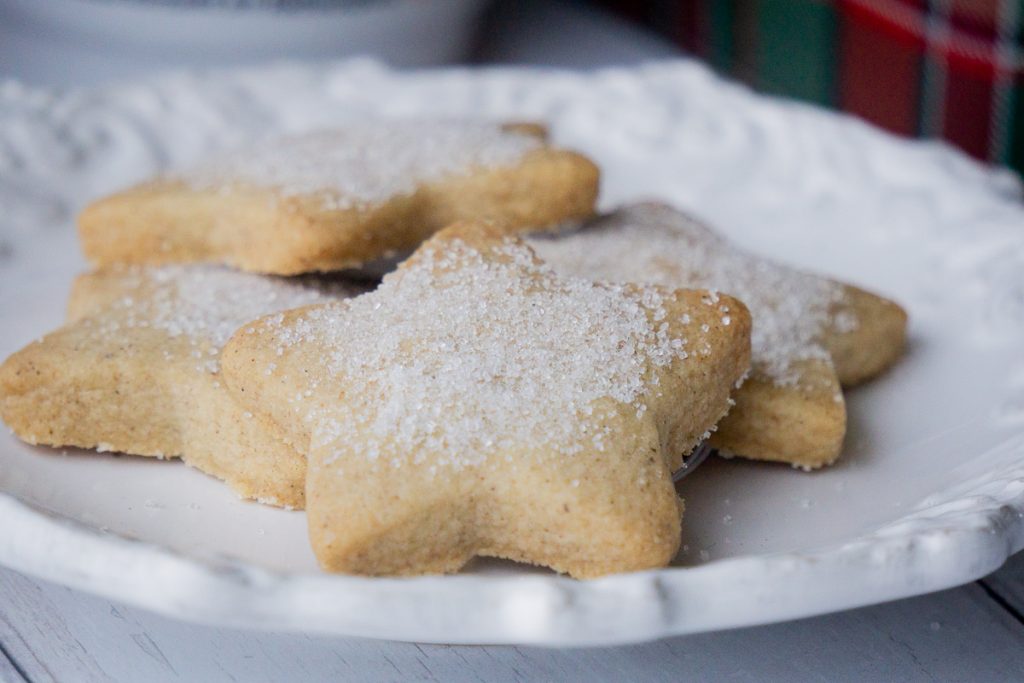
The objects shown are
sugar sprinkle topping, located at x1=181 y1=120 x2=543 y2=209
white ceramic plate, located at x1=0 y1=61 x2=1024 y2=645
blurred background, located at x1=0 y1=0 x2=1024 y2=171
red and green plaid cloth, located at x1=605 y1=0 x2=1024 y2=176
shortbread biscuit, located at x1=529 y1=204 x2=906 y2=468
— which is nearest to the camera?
white ceramic plate, located at x1=0 y1=61 x2=1024 y2=645

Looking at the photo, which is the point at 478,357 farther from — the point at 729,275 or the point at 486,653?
the point at 729,275

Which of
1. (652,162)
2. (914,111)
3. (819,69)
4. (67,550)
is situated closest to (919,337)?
(652,162)

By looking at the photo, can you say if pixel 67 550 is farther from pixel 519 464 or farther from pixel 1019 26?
pixel 1019 26

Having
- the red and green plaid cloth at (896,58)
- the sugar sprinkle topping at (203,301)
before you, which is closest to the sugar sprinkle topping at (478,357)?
the sugar sprinkle topping at (203,301)

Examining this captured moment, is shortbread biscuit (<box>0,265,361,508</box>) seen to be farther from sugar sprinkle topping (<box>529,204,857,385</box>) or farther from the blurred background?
the blurred background

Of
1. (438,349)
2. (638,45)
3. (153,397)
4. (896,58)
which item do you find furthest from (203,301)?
(638,45)

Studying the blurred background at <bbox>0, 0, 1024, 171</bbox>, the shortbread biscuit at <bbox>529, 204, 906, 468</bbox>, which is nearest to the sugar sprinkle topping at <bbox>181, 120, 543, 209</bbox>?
the shortbread biscuit at <bbox>529, 204, 906, 468</bbox>

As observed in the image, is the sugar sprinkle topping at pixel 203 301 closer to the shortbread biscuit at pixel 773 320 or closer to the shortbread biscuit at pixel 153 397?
the shortbread biscuit at pixel 153 397
